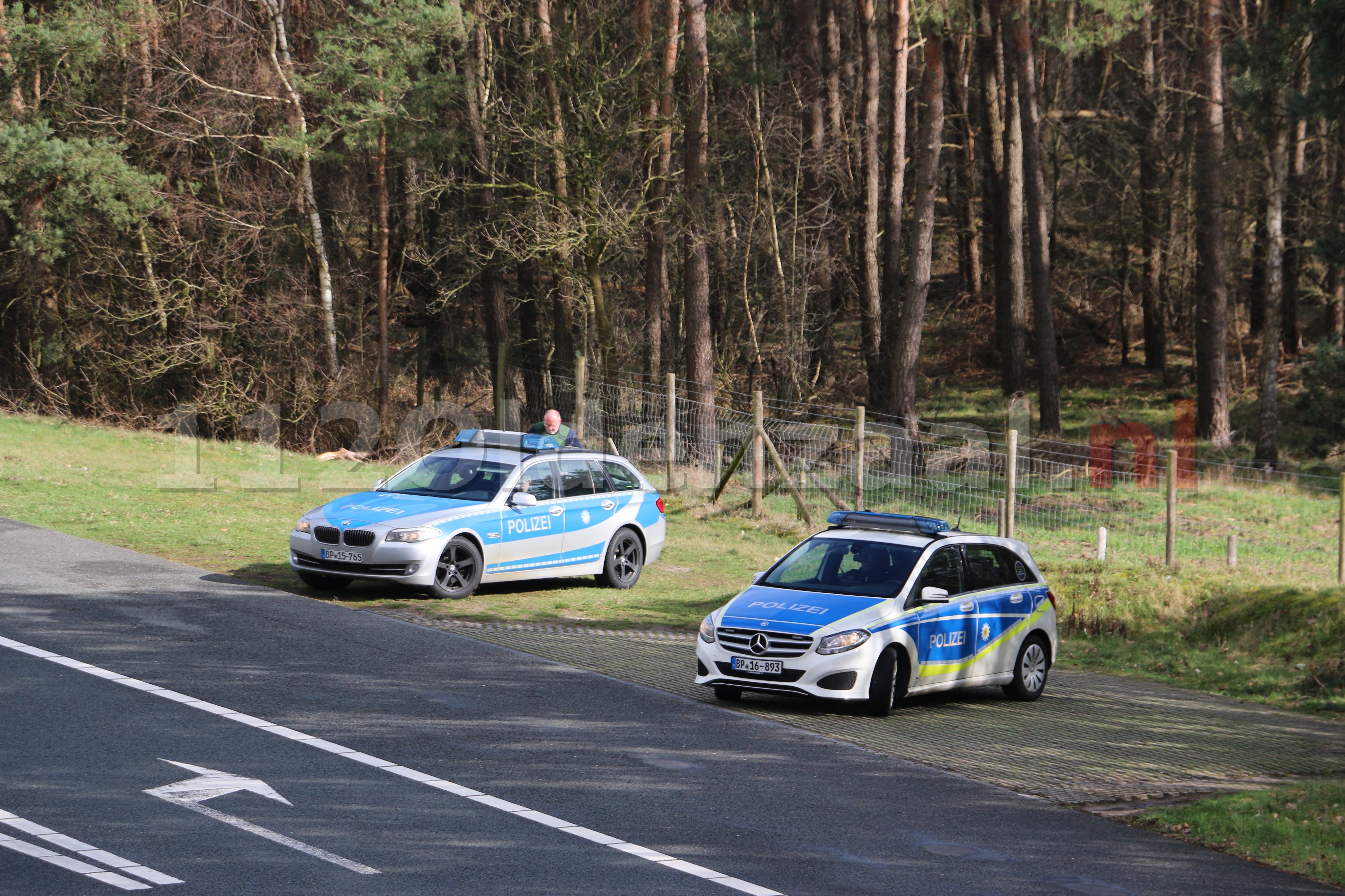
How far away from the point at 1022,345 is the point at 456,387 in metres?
17.3

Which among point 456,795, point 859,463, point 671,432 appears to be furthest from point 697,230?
point 456,795

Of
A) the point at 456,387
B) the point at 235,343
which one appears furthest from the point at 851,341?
the point at 235,343

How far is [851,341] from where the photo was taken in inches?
1962

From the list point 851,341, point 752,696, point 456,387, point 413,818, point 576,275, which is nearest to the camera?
point 413,818

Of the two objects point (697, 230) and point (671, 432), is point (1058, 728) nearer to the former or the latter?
point (671, 432)

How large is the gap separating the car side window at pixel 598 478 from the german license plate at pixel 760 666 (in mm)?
5919

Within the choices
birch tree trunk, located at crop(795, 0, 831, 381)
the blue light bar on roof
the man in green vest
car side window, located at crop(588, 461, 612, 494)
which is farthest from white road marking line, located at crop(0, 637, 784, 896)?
birch tree trunk, located at crop(795, 0, 831, 381)

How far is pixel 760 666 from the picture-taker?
1121cm

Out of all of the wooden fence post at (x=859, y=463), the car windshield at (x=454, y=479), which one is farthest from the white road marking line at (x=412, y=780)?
the wooden fence post at (x=859, y=463)

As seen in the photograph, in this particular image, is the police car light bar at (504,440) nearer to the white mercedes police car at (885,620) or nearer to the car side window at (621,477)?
the car side window at (621,477)

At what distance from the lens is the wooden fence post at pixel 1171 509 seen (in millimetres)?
18391

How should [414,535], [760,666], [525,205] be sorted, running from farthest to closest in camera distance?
[525,205] < [414,535] < [760,666]

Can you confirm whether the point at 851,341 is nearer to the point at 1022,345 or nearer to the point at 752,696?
the point at 1022,345

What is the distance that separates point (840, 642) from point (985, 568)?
7.53ft
